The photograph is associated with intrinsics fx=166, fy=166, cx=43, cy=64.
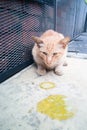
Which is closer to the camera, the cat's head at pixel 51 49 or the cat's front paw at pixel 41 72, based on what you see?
the cat's head at pixel 51 49

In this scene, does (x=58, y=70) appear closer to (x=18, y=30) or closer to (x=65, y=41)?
(x=65, y=41)

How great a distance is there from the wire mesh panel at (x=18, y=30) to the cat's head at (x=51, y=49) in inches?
8.0

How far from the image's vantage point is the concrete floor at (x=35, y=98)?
3.15 feet

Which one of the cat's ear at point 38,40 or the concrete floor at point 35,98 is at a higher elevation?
the cat's ear at point 38,40

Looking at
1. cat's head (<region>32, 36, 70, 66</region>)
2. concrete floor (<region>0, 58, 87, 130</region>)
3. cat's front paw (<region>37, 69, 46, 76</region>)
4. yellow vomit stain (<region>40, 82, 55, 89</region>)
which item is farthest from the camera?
cat's front paw (<region>37, 69, 46, 76</region>)

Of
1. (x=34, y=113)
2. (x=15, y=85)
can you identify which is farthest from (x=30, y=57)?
(x=34, y=113)

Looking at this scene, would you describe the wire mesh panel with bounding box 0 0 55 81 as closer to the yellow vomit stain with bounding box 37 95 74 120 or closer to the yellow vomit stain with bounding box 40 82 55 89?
the yellow vomit stain with bounding box 40 82 55 89

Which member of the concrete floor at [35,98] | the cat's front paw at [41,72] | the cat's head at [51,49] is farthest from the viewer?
the cat's front paw at [41,72]

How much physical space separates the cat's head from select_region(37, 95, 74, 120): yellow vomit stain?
14.6 inches

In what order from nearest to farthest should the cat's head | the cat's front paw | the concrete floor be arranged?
the concrete floor < the cat's head < the cat's front paw

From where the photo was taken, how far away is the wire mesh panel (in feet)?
4.69

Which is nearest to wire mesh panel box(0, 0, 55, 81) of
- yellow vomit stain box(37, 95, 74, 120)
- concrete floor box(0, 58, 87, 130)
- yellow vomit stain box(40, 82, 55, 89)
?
concrete floor box(0, 58, 87, 130)

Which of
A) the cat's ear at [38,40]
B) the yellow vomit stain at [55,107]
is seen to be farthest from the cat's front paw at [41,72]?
the yellow vomit stain at [55,107]

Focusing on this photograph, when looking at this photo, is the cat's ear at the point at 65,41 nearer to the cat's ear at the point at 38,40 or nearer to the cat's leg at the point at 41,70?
the cat's ear at the point at 38,40
